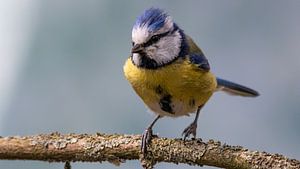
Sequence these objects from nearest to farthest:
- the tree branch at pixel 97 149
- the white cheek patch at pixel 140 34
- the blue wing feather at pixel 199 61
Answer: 1. the tree branch at pixel 97 149
2. the white cheek patch at pixel 140 34
3. the blue wing feather at pixel 199 61

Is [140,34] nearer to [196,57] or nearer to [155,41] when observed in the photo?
[155,41]

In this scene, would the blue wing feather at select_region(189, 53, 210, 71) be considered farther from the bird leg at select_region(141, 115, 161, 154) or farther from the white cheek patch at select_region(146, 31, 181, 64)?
the bird leg at select_region(141, 115, 161, 154)

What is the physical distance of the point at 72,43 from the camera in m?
2.32

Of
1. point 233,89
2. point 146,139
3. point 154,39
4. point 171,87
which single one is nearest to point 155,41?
point 154,39

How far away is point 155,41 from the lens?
143cm

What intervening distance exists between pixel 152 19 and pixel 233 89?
52cm

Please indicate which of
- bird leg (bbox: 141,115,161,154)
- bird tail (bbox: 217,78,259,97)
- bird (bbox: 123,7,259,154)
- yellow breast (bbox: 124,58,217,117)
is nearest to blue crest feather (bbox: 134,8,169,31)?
bird (bbox: 123,7,259,154)

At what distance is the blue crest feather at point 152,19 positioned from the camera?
1369 mm

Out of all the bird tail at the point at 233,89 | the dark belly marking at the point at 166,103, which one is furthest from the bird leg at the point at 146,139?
the bird tail at the point at 233,89

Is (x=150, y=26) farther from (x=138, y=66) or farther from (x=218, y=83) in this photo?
(x=218, y=83)

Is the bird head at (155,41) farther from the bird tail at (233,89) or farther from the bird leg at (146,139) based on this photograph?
the bird tail at (233,89)

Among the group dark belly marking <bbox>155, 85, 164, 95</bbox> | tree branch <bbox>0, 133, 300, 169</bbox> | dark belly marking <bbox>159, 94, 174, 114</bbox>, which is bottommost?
tree branch <bbox>0, 133, 300, 169</bbox>

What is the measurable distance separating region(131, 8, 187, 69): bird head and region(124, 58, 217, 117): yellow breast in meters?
0.02

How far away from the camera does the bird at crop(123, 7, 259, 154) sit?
1399mm
